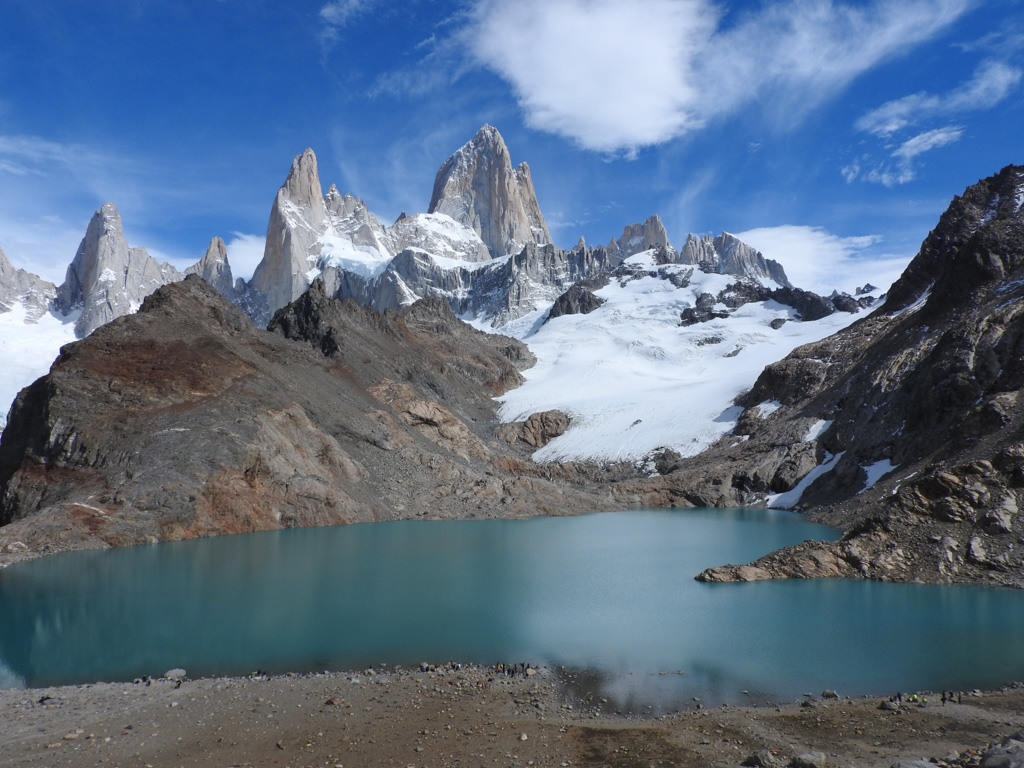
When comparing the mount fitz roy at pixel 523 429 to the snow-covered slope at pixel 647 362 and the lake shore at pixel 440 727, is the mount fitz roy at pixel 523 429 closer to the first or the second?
the snow-covered slope at pixel 647 362

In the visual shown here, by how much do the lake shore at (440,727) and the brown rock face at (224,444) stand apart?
24.0 m

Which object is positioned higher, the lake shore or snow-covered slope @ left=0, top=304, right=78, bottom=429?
snow-covered slope @ left=0, top=304, right=78, bottom=429

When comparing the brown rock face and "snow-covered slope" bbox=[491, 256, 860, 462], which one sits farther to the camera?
"snow-covered slope" bbox=[491, 256, 860, 462]

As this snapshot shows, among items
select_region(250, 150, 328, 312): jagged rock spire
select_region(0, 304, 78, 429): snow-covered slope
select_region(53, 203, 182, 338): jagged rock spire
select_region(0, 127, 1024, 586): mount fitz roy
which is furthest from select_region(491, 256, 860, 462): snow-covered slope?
select_region(53, 203, 182, 338): jagged rock spire

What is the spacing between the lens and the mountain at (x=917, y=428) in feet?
81.2

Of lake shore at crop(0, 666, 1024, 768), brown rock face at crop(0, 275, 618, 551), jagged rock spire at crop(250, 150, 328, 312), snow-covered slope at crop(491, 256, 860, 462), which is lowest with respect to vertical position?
lake shore at crop(0, 666, 1024, 768)

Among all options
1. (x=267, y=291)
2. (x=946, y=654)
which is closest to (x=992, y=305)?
(x=946, y=654)

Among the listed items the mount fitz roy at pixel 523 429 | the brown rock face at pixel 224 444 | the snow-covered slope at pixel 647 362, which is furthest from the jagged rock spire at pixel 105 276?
the brown rock face at pixel 224 444

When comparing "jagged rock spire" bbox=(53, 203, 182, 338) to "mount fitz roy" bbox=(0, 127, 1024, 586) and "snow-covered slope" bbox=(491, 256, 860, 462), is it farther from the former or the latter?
"mount fitz roy" bbox=(0, 127, 1024, 586)

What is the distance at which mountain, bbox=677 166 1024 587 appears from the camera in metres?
24.8

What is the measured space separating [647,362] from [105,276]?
14713 cm

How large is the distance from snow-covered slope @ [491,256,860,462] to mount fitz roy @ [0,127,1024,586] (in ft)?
1.87

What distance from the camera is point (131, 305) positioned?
181500mm

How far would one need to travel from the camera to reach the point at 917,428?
153 ft
